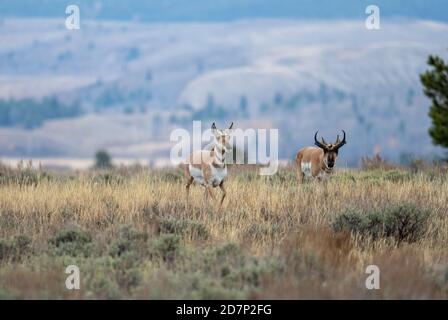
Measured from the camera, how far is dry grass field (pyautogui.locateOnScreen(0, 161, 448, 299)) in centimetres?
1046

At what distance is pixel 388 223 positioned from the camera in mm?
13531

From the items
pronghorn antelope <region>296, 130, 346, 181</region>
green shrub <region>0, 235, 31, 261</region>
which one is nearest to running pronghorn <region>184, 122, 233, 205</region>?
pronghorn antelope <region>296, 130, 346, 181</region>

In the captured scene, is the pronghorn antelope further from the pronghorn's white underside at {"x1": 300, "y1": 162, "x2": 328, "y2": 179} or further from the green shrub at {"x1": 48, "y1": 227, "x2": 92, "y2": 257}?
the green shrub at {"x1": 48, "y1": 227, "x2": 92, "y2": 257}

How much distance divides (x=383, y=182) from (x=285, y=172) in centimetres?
300

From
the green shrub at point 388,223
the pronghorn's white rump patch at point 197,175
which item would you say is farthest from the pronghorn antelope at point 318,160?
the green shrub at point 388,223

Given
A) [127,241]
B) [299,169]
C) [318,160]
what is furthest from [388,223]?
[299,169]

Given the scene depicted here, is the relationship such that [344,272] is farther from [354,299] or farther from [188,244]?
[188,244]

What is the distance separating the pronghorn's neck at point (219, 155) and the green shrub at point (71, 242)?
166 inches

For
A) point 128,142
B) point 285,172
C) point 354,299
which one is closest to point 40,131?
point 128,142

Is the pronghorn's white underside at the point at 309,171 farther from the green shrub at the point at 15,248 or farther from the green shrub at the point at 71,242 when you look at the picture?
the green shrub at the point at 15,248

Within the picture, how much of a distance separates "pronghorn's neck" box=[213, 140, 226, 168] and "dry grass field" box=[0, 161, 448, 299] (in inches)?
17.3

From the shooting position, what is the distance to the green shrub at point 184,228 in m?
13.0

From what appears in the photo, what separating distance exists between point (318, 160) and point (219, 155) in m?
2.78
